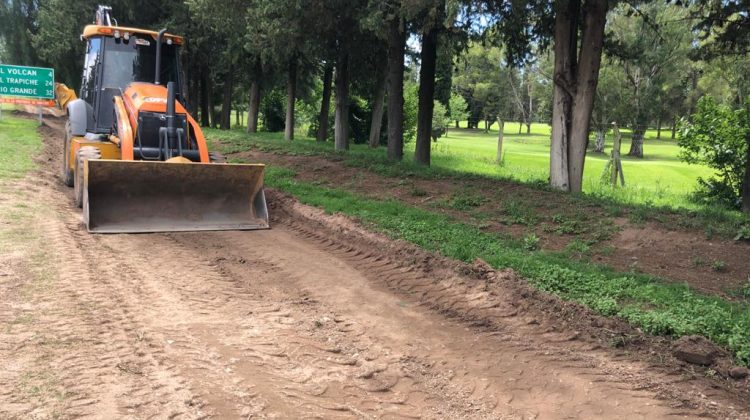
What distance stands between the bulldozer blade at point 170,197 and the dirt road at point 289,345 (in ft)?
3.17

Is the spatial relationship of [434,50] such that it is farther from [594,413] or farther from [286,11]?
[594,413]

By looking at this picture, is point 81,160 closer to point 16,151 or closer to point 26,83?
point 16,151

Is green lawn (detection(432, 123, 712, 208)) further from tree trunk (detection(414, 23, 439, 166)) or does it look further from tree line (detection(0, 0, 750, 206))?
tree line (detection(0, 0, 750, 206))

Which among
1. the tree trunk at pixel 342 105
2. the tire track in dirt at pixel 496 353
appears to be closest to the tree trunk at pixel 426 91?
the tree trunk at pixel 342 105

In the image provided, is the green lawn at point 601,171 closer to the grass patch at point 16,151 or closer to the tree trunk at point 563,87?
the tree trunk at point 563,87

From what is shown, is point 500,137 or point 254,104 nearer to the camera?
point 500,137

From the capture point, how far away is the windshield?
1047cm

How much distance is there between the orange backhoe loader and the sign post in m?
18.6

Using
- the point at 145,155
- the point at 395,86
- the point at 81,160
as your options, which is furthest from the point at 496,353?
the point at 395,86

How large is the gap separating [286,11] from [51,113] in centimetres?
2967

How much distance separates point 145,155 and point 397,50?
8.73 metres

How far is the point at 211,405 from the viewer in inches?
144

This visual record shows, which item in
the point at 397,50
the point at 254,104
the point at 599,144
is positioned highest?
the point at 397,50

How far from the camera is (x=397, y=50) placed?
52.2 feet
